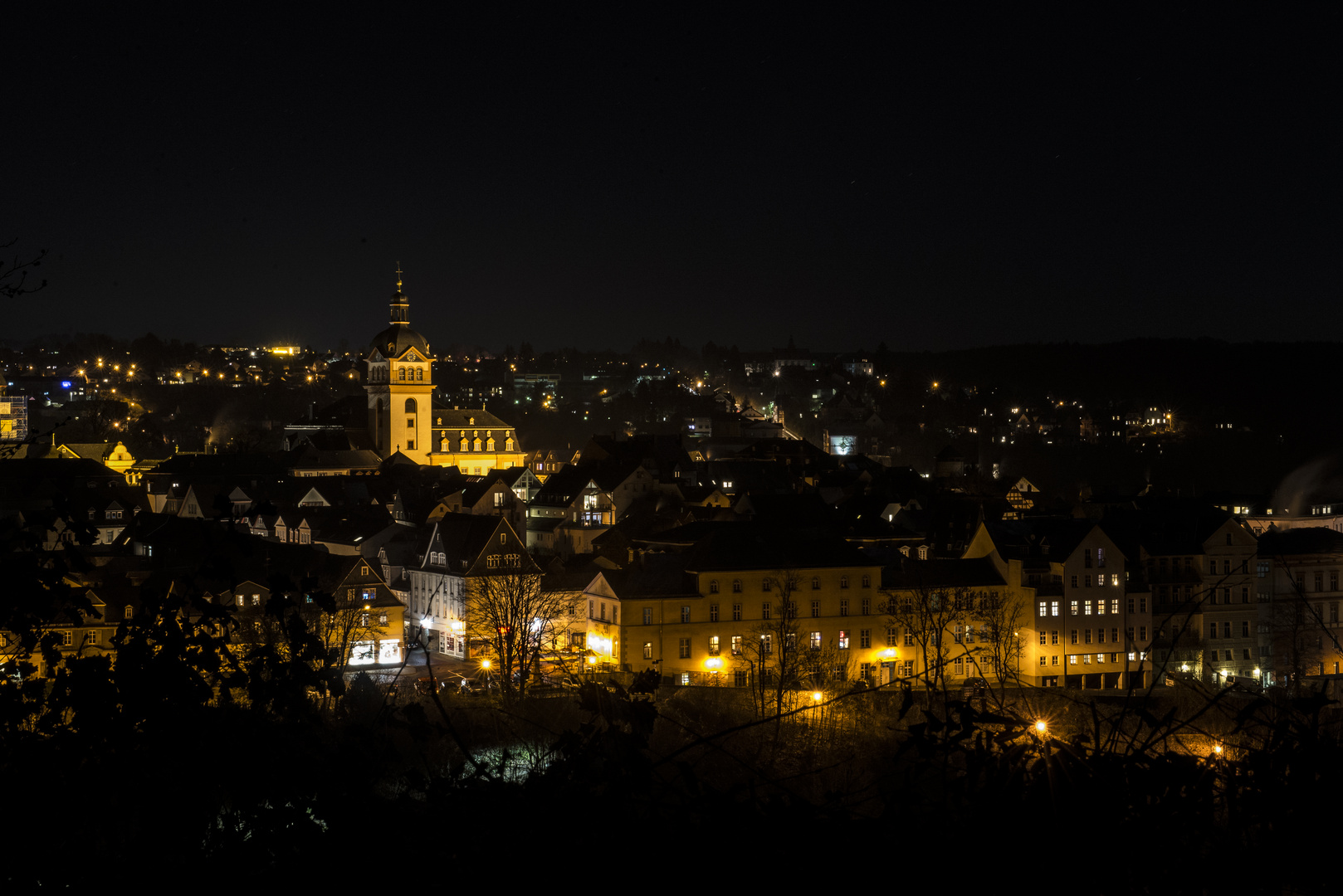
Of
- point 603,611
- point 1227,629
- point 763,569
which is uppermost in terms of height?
point 763,569

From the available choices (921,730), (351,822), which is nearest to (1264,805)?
(921,730)

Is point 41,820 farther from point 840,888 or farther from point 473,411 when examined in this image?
point 473,411

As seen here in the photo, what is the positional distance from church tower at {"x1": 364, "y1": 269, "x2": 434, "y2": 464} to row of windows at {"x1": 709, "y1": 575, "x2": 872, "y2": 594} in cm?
3918

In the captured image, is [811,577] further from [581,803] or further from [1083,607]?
[581,803]

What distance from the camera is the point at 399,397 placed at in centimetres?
6881

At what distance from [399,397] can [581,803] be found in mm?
66272

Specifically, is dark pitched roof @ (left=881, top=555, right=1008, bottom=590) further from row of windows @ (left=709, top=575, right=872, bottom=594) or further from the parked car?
the parked car

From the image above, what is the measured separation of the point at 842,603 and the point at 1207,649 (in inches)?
384

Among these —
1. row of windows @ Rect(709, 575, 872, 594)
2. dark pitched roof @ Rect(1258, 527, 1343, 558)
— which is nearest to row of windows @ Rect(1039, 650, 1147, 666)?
row of windows @ Rect(709, 575, 872, 594)

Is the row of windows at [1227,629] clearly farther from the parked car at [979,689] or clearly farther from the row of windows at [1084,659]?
the parked car at [979,689]

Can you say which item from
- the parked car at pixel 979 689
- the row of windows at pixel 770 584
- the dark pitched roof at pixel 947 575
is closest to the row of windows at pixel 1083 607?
the dark pitched roof at pixel 947 575

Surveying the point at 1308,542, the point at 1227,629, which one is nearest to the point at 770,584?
the point at 1227,629

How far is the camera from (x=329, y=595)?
497 centimetres

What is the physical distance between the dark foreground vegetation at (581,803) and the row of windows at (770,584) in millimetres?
26944
